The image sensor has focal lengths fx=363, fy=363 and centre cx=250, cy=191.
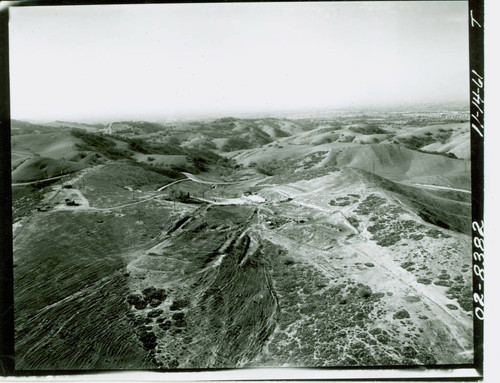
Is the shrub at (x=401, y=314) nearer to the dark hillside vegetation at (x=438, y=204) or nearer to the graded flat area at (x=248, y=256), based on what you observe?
the graded flat area at (x=248, y=256)

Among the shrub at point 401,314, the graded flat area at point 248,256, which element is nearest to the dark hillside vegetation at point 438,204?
the graded flat area at point 248,256

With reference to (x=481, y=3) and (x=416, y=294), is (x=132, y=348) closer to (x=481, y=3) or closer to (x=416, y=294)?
(x=416, y=294)

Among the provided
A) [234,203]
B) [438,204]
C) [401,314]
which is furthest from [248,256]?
[438,204]

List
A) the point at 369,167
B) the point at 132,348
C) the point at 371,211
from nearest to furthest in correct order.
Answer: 1. the point at 132,348
2. the point at 371,211
3. the point at 369,167

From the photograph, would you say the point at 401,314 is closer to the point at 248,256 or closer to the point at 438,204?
the point at 438,204

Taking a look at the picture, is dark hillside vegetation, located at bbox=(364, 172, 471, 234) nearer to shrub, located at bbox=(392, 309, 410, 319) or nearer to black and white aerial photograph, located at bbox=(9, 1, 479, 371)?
black and white aerial photograph, located at bbox=(9, 1, 479, 371)

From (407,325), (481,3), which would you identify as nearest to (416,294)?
(407,325)

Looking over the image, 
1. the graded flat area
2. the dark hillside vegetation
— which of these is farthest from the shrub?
the dark hillside vegetation
